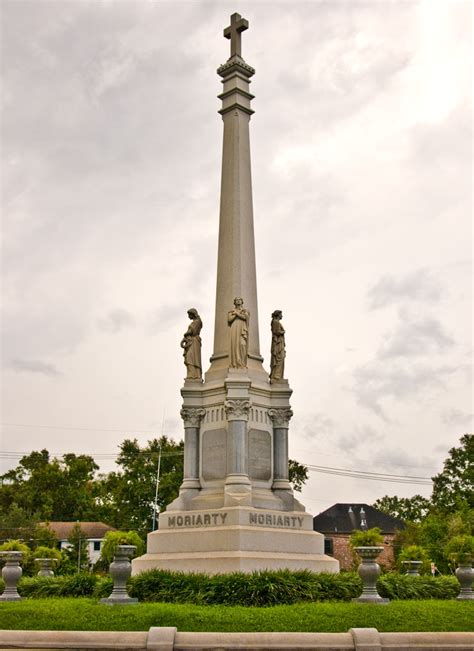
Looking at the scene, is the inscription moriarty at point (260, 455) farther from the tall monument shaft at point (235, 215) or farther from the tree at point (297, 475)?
the tree at point (297, 475)

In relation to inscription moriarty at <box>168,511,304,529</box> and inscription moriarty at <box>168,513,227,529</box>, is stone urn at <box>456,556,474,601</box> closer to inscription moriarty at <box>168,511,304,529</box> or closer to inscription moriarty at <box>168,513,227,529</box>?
inscription moriarty at <box>168,511,304,529</box>

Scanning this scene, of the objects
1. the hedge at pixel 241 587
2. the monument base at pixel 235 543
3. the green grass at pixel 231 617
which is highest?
the monument base at pixel 235 543

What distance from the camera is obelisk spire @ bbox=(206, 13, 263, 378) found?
21.5 metres

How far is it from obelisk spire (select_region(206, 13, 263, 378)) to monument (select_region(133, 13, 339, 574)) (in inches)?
1.3

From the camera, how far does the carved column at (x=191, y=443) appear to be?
2050cm

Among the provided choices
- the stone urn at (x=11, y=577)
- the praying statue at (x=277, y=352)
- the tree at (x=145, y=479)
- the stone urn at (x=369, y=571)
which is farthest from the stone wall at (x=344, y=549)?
the stone urn at (x=11, y=577)

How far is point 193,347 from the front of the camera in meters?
21.6

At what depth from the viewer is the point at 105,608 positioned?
44.8 ft

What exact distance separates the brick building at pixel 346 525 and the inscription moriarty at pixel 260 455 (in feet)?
151

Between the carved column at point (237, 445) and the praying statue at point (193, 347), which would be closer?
the carved column at point (237, 445)

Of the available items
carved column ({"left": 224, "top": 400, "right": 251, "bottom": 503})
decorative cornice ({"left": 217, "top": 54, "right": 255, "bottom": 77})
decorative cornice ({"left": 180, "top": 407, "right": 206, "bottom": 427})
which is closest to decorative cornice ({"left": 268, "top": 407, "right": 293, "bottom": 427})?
carved column ({"left": 224, "top": 400, "right": 251, "bottom": 503})

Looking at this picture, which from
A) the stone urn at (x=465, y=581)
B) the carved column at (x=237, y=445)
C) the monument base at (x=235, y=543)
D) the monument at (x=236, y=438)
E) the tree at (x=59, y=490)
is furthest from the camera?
the tree at (x=59, y=490)

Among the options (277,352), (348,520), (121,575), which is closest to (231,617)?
(121,575)

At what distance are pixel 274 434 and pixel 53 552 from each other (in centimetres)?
2125
